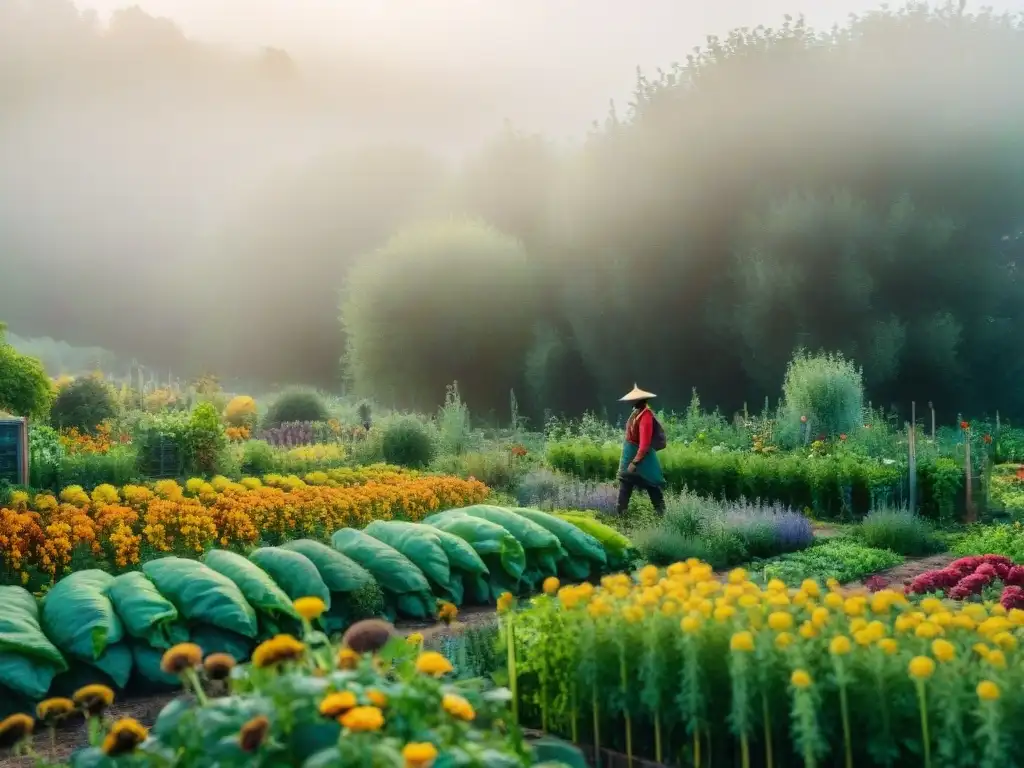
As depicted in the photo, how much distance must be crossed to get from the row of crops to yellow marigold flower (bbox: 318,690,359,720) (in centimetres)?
291

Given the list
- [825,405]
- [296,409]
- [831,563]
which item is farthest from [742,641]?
[296,409]

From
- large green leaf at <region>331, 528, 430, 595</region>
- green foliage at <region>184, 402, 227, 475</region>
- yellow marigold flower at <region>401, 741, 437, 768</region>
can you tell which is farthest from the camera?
green foliage at <region>184, 402, 227, 475</region>

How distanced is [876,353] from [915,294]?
194 centimetres

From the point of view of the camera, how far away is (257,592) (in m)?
4.96

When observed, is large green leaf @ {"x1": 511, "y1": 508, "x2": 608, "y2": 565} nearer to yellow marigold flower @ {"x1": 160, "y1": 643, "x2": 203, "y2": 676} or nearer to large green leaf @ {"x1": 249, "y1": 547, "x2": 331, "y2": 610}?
large green leaf @ {"x1": 249, "y1": 547, "x2": 331, "y2": 610}

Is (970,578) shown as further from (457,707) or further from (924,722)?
(457,707)

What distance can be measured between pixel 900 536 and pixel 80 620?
674 centimetres

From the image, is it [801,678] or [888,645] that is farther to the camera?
[888,645]

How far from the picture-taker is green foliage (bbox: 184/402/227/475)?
10.9 m

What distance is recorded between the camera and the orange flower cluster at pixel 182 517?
6172 millimetres

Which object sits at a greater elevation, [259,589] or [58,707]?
[58,707]

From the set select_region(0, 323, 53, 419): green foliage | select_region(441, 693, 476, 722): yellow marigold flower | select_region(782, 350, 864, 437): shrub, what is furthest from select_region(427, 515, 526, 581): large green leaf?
select_region(0, 323, 53, 419): green foliage

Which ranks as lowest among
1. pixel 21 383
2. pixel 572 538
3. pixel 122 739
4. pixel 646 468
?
pixel 572 538

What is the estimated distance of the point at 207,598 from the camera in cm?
480
